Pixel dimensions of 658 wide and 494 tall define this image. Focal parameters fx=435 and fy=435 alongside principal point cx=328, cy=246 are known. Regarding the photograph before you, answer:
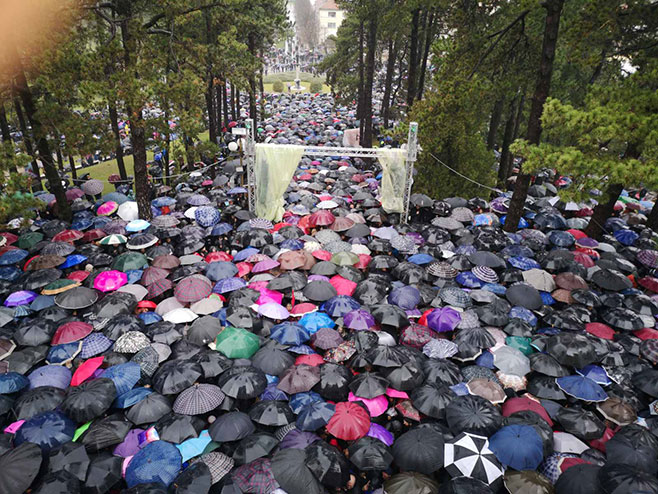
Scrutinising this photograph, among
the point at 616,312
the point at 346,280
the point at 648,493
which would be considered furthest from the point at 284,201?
the point at 648,493

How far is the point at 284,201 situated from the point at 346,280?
6.86 meters

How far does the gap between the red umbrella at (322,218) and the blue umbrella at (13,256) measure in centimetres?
880

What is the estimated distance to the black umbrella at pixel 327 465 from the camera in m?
6.27

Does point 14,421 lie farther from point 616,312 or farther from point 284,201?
point 616,312

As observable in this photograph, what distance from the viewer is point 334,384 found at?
8.05 m

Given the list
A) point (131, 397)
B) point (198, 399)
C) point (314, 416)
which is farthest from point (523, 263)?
point (131, 397)

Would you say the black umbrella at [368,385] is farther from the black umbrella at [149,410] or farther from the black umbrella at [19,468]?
the black umbrella at [19,468]

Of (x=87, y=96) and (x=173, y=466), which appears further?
(x=87, y=96)

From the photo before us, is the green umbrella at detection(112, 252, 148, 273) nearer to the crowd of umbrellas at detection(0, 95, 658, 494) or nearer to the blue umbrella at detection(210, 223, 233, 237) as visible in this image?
the crowd of umbrellas at detection(0, 95, 658, 494)

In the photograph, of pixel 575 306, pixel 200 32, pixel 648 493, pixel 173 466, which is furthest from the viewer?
pixel 200 32

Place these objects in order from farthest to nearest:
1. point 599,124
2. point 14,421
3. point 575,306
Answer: point 575,306
point 599,124
point 14,421

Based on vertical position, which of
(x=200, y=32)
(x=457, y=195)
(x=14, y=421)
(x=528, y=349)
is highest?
(x=200, y=32)

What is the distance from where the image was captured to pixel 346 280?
1191 cm

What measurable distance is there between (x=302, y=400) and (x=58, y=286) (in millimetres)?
7424
